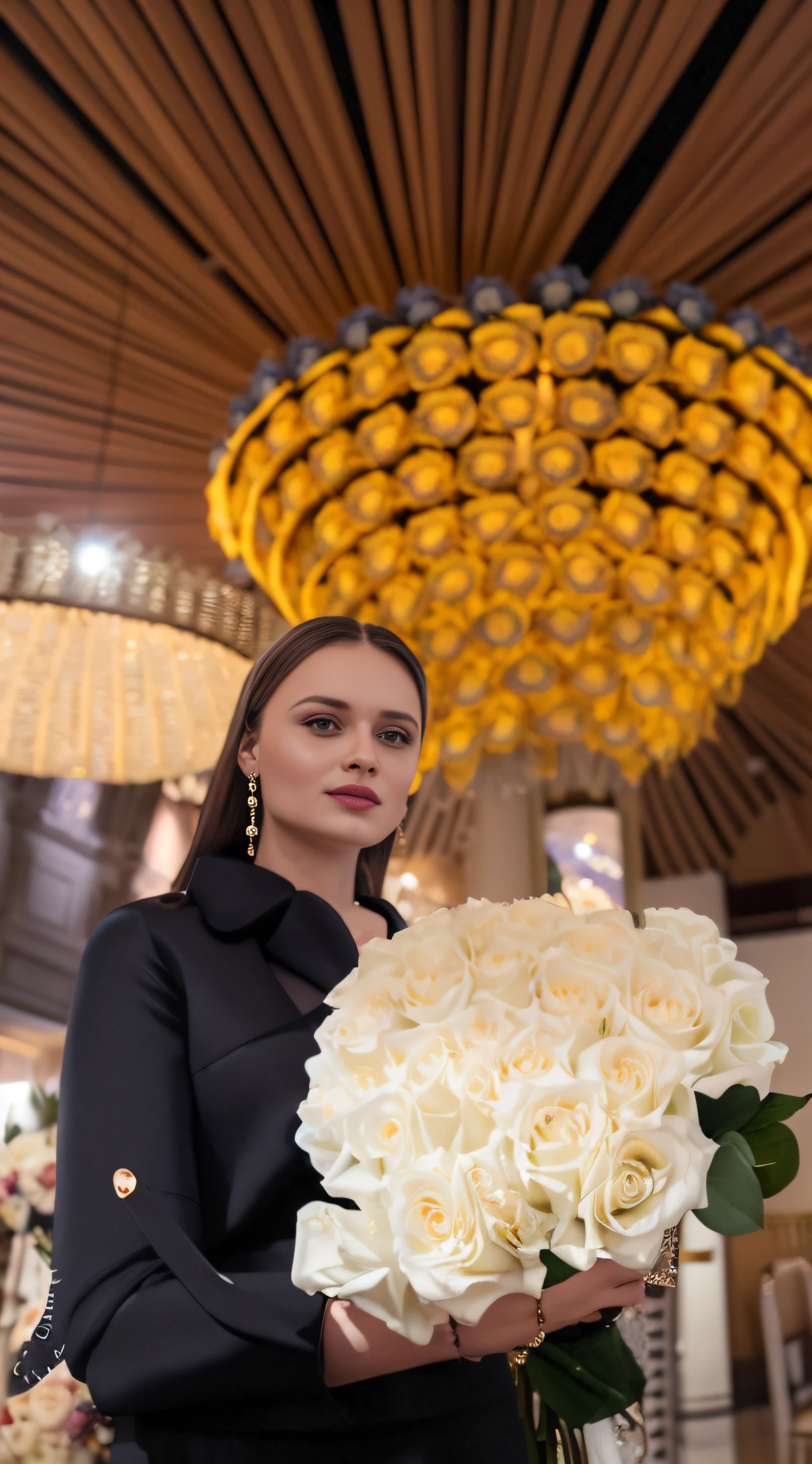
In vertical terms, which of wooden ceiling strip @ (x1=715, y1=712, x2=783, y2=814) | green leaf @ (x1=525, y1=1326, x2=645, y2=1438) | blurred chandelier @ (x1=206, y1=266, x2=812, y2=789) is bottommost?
green leaf @ (x1=525, y1=1326, x2=645, y2=1438)

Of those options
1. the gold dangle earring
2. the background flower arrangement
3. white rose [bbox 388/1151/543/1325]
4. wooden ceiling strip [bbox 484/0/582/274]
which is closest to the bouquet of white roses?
white rose [bbox 388/1151/543/1325]

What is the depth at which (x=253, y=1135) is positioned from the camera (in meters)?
0.74

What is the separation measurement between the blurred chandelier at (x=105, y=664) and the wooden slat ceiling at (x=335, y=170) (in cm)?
21

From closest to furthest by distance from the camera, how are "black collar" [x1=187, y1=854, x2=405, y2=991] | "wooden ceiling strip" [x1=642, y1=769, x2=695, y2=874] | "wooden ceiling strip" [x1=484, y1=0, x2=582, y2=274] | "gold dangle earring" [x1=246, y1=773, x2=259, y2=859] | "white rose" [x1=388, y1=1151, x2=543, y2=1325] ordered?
"white rose" [x1=388, y1=1151, x2=543, y2=1325] < "black collar" [x1=187, y1=854, x2=405, y2=991] < "gold dangle earring" [x1=246, y1=773, x2=259, y2=859] < "wooden ceiling strip" [x1=484, y1=0, x2=582, y2=274] < "wooden ceiling strip" [x1=642, y1=769, x2=695, y2=874]

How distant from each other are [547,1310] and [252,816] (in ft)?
1.47

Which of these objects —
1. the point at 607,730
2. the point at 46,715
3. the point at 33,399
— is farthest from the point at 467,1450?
the point at 33,399

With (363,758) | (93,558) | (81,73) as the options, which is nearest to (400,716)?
(363,758)

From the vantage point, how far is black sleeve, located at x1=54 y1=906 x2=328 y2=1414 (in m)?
0.63

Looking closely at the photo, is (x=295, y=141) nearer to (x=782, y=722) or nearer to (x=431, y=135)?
(x=431, y=135)

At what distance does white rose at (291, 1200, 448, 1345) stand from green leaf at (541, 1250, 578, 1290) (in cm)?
5

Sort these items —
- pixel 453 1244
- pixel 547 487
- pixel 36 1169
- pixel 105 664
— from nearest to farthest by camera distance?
pixel 453 1244, pixel 547 487, pixel 36 1169, pixel 105 664

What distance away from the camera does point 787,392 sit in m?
1.45

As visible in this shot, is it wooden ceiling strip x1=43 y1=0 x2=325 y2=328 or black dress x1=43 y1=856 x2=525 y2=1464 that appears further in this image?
wooden ceiling strip x1=43 y1=0 x2=325 y2=328

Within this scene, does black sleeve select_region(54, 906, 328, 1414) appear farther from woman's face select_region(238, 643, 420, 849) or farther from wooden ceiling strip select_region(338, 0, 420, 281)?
wooden ceiling strip select_region(338, 0, 420, 281)
